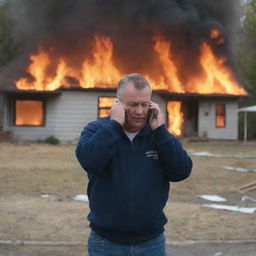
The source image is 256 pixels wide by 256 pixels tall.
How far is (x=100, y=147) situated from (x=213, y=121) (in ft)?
75.1

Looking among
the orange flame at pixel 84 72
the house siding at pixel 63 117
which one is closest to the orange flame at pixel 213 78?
the orange flame at pixel 84 72

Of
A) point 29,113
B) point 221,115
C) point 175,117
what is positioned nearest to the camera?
point 29,113

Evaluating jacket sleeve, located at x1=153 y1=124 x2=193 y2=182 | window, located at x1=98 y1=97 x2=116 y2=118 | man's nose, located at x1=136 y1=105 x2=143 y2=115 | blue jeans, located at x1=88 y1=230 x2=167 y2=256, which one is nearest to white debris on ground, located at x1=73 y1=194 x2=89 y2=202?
blue jeans, located at x1=88 y1=230 x2=167 y2=256

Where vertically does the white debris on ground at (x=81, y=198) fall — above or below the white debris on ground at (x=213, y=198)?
above

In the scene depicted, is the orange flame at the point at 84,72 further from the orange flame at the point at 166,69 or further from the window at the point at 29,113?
the orange flame at the point at 166,69

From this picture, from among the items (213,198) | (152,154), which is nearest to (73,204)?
(213,198)

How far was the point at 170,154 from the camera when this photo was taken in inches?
106

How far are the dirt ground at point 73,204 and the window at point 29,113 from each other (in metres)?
8.07

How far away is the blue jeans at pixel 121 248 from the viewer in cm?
272

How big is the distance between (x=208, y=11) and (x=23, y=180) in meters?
22.8

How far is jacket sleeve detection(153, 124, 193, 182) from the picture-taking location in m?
2.70

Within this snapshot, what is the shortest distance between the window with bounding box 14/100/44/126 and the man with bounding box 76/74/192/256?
20367mm

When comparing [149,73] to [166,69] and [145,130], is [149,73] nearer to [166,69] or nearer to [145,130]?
[166,69]

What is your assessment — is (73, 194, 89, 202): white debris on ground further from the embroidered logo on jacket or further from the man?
the embroidered logo on jacket
